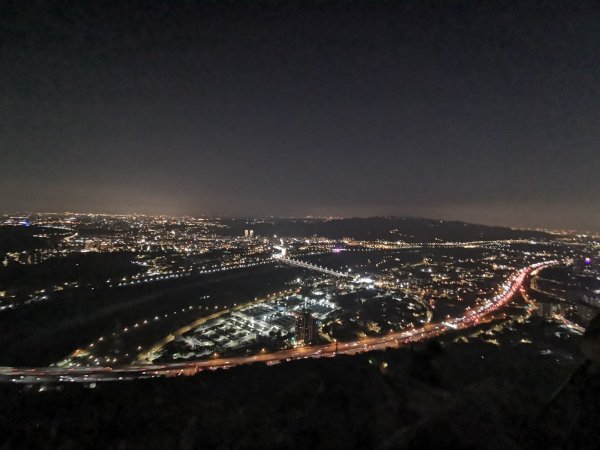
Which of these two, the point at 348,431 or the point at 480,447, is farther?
the point at 348,431

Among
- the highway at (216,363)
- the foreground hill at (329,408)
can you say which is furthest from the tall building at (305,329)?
the foreground hill at (329,408)

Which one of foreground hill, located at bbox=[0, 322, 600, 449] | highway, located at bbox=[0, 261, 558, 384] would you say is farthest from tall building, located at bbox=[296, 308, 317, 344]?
foreground hill, located at bbox=[0, 322, 600, 449]

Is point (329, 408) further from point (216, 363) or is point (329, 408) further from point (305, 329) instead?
point (305, 329)

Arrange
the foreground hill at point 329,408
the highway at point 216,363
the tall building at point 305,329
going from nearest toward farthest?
the foreground hill at point 329,408, the highway at point 216,363, the tall building at point 305,329

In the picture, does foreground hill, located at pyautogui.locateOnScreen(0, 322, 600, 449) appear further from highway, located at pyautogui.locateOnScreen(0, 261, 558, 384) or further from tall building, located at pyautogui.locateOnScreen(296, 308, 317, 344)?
tall building, located at pyautogui.locateOnScreen(296, 308, 317, 344)

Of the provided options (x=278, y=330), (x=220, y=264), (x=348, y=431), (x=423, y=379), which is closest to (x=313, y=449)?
(x=348, y=431)

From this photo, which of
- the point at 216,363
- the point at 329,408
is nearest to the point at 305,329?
the point at 216,363

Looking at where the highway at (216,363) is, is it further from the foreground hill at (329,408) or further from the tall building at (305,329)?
the foreground hill at (329,408)

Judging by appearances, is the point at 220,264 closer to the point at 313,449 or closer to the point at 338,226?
the point at 313,449
